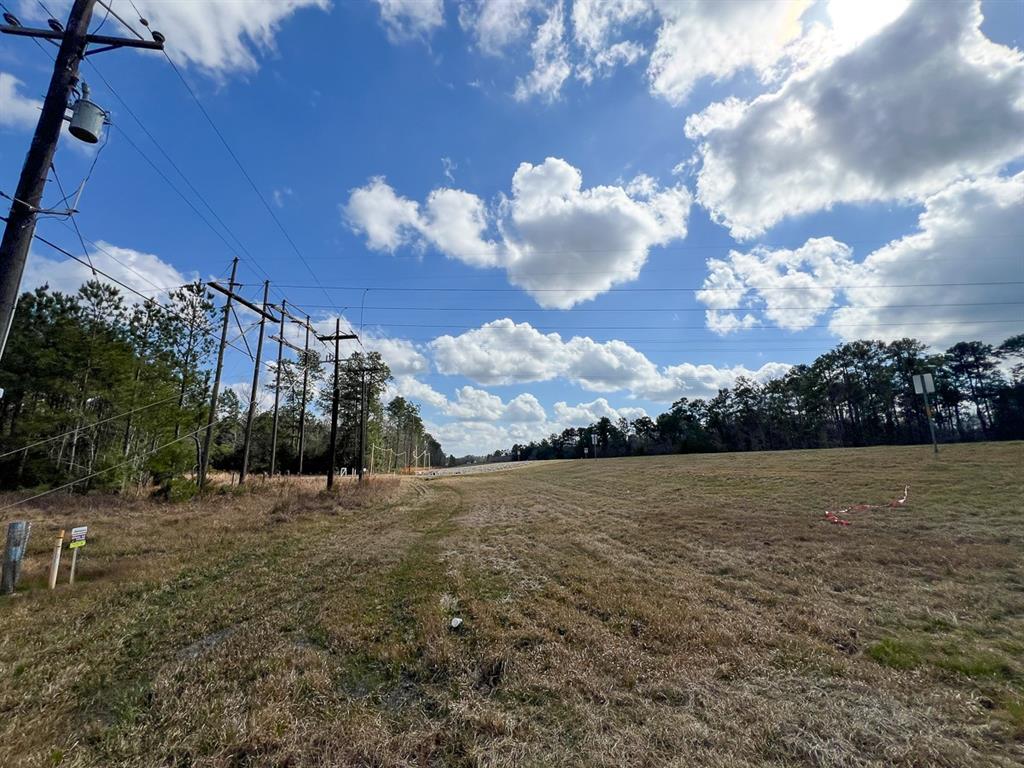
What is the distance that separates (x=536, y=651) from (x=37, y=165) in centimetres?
941

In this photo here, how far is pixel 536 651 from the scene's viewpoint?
4902 millimetres

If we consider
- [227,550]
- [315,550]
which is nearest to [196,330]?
[227,550]

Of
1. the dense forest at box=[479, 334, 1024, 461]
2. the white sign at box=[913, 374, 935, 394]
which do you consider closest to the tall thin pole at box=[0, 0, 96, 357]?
the white sign at box=[913, 374, 935, 394]

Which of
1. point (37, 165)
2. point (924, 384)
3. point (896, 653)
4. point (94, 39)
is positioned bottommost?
point (896, 653)

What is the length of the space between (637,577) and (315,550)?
27.4 ft

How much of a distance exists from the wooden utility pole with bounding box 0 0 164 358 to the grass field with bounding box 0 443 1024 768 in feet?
15.3

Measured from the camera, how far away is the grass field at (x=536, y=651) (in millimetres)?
3291

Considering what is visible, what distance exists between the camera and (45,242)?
20.0ft

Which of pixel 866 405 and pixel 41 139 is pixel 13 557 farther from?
pixel 866 405

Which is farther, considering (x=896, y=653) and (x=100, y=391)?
(x=100, y=391)

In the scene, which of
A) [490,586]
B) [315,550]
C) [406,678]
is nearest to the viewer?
[406,678]

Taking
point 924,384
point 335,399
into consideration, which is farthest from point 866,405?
point 335,399

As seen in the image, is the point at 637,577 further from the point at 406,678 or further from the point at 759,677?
the point at 406,678

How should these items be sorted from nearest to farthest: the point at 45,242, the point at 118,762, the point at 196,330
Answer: the point at 118,762 < the point at 45,242 < the point at 196,330
